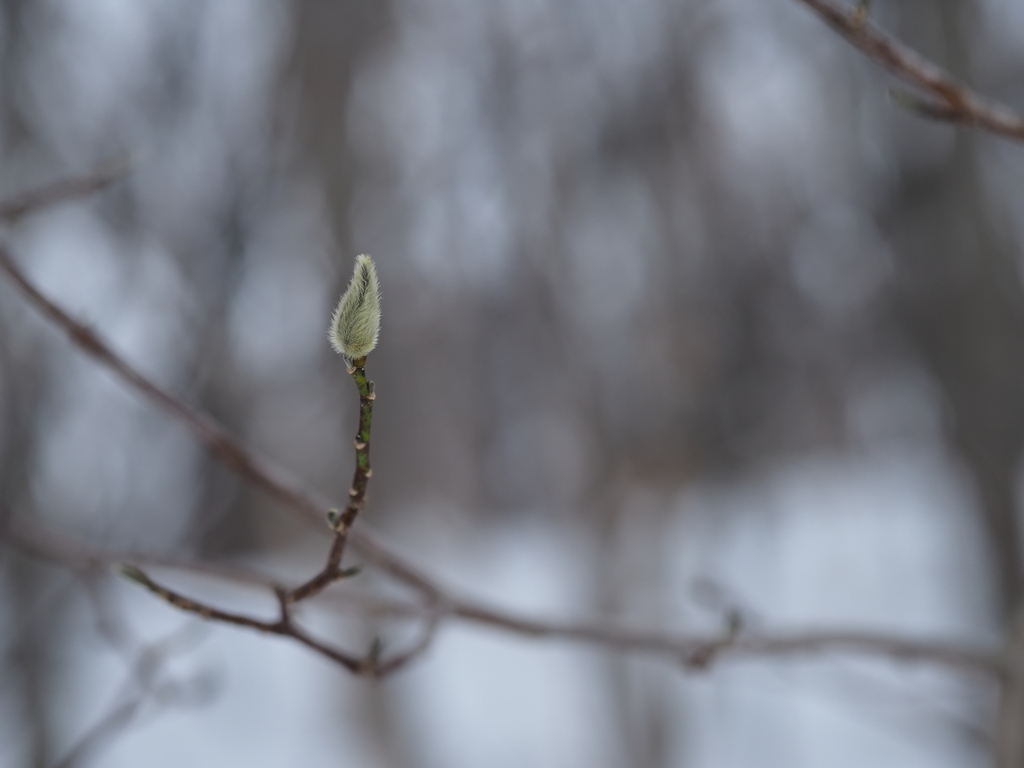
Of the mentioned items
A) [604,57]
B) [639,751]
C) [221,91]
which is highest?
[604,57]

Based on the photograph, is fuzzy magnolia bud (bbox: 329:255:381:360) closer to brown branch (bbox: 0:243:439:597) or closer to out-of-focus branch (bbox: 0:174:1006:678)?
out-of-focus branch (bbox: 0:174:1006:678)

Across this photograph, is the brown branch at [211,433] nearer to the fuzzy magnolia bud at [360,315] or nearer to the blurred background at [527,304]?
the fuzzy magnolia bud at [360,315]

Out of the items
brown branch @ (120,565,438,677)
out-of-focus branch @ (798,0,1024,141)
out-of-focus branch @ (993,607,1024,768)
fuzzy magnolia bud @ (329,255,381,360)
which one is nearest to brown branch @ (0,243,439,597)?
brown branch @ (120,565,438,677)

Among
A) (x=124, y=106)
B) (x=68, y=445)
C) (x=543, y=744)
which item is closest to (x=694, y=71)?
(x=124, y=106)

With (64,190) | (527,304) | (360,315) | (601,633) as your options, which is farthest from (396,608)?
(527,304)

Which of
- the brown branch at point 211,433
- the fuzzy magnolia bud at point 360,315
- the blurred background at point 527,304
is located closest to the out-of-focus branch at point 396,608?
Answer: the brown branch at point 211,433

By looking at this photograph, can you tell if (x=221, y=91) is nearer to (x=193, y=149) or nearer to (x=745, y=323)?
(x=193, y=149)
